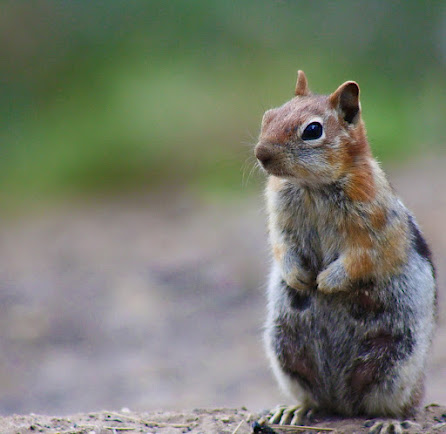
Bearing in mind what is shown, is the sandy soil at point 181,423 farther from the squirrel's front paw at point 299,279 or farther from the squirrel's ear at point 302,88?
the squirrel's ear at point 302,88

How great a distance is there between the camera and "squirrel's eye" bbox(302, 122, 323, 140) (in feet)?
16.2

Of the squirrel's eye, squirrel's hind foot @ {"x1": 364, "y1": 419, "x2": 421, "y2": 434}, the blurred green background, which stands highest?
the blurred green background

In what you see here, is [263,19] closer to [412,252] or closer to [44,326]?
[44,326]

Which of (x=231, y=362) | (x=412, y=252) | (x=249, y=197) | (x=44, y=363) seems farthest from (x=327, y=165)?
(x=249, y=197)

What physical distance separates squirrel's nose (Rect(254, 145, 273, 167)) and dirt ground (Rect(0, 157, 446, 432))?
2750 millimetres

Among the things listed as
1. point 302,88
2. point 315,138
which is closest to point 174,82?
point 302,88

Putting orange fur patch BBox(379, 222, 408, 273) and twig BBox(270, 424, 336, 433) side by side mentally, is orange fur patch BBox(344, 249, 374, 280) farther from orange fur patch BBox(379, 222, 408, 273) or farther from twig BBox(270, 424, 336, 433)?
twig BBox(270, 424, 336, 433)

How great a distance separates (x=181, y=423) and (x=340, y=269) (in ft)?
4.90

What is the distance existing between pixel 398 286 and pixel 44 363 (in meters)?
6.03

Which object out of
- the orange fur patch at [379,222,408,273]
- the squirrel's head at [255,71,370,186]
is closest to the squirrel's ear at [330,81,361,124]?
the squirrel's head at [255,71,370,186]

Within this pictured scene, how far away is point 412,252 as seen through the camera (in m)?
5.25

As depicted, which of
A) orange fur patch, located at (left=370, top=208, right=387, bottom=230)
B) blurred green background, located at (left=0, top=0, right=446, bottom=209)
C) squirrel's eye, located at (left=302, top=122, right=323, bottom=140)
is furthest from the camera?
blurred green background, located at (left=0, top=0, right=446, bottom=209)

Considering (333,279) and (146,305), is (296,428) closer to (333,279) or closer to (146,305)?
(333,279)

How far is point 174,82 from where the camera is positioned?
17266 millimetres
